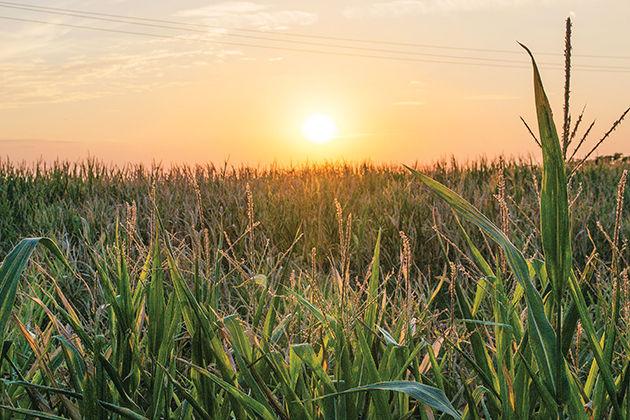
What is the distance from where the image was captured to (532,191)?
6789 mm

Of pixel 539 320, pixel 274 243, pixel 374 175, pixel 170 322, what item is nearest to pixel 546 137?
pixel 539 320

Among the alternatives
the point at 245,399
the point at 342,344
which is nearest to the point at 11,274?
the point at 245,399

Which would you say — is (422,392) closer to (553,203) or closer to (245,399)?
(245,399)

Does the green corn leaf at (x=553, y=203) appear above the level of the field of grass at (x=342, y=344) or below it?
above

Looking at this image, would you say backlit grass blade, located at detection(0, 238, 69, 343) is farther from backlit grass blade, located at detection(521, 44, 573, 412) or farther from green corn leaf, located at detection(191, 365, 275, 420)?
backlit grass blade, located at detection(521, 44, 573, 412)

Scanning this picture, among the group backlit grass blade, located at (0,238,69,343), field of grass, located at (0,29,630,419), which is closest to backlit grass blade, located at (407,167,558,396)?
field of grass, located at (0,29,630,419)

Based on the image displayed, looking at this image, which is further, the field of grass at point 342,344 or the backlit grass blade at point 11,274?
the backlit grass blade at point 11,274

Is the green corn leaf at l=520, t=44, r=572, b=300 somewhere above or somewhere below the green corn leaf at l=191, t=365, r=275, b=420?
above

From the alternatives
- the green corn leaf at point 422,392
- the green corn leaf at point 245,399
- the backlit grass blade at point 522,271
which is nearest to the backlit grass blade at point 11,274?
the green corn leaf at point 245,399

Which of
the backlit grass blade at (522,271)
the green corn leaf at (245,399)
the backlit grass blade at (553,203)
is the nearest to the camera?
the backlit grass blade at (553,203)

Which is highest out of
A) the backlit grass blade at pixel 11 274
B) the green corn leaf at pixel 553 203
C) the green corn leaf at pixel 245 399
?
the green corn leaf at pixel 553 203

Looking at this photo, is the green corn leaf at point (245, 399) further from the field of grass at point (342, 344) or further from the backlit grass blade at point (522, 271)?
the backlit grass blade at point (522, 271)

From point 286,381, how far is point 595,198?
6.23 metres

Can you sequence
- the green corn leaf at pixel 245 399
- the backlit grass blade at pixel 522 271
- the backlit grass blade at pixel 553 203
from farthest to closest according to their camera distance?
the green corn leaf at pixel 245 399 → the backlit grass blade at pixel 522 271 → the backlit grass blade at pixel 553 203
